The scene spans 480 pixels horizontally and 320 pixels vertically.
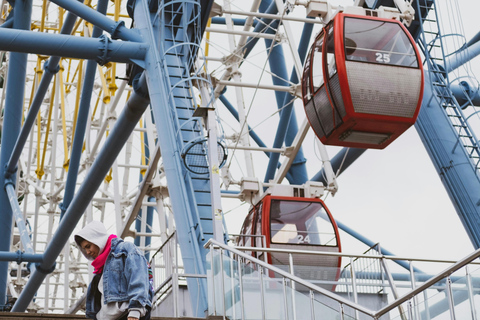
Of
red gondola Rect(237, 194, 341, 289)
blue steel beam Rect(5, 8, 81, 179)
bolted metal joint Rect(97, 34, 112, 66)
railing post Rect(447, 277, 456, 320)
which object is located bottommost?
railing post Rect(447, 277, 456, 320)

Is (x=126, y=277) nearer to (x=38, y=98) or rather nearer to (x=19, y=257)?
(x=19, y=257)

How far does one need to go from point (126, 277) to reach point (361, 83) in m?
10.8

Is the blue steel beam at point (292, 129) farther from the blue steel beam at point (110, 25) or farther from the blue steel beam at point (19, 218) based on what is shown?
Result: the blue steel beam at point (110, 25)

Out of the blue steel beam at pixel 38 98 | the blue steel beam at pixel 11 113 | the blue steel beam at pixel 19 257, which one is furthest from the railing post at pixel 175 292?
the blue steel beam at pixel 11 113

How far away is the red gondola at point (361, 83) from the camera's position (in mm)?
16297

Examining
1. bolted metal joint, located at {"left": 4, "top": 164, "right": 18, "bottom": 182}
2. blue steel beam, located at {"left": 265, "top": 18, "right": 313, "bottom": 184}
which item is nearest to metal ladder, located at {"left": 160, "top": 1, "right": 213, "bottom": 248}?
bolted metal joint, located at {"left": 4, "top": 164, "right": 18, "bottom": 182}

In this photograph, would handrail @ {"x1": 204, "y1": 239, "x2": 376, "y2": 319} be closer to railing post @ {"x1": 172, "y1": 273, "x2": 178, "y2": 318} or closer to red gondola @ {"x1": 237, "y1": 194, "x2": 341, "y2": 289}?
railing post @ {"x1": 172, "y1": 273, "x2": 178, "y2": 318}

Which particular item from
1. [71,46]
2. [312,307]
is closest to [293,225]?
[71,46]

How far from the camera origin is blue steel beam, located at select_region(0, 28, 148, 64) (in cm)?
1376

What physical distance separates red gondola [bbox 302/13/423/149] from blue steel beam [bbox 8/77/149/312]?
133 inches

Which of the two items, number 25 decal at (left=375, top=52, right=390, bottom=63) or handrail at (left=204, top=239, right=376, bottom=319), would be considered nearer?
handrail at (left=204, top=239, right=376, bottom=319)

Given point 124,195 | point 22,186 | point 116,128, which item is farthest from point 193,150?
point 22,186

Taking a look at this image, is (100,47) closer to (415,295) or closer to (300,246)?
(415,295)

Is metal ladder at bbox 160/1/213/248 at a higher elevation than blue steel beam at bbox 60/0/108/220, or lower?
lower
